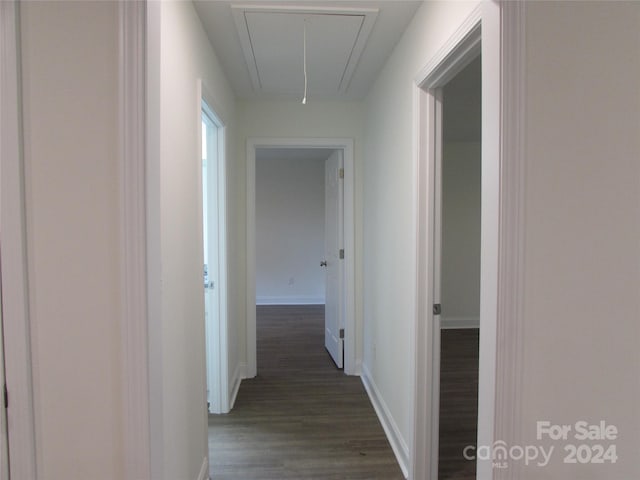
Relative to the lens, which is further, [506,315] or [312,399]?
[312,399]

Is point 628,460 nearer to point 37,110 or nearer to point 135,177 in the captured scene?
point 135,177

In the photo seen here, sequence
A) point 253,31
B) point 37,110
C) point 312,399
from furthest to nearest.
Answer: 1. point 312,399
2. point 253,31
3. point 37,110

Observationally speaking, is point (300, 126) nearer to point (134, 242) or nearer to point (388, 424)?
point (388, 424)

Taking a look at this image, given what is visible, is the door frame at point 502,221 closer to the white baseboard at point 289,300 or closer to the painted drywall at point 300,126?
the painted drywall at point 300,126

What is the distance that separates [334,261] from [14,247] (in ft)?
9.39

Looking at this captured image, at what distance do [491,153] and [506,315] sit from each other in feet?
1.39

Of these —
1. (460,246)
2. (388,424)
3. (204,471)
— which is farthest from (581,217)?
(460,246)

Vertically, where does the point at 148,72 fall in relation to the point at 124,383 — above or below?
above

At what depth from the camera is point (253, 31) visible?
2.04 metres

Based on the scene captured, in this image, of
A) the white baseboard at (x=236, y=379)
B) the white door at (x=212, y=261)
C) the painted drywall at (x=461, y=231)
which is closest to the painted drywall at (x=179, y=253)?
the white door at (x=212, y=261)

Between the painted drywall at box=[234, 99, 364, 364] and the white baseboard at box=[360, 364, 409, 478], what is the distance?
27.2 inches

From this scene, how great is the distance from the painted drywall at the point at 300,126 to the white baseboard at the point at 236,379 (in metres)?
0.13

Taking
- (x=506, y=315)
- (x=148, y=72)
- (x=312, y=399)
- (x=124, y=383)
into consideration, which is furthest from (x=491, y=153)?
(x=312, y=399)

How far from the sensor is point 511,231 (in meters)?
0.97
